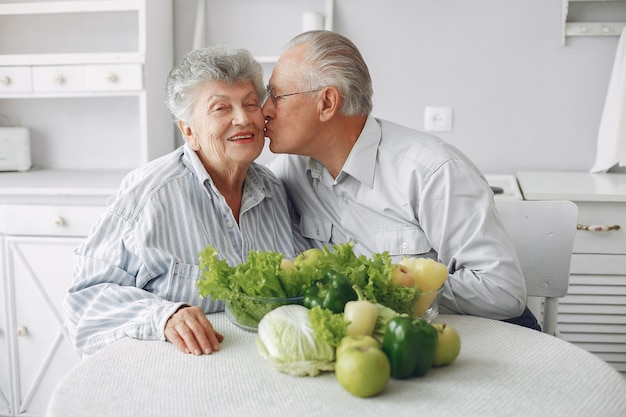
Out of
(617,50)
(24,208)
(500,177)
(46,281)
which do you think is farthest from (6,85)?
(617,50)

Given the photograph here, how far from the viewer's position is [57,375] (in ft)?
8.87

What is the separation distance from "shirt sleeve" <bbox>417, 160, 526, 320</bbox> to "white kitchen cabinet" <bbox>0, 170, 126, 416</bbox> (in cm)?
136

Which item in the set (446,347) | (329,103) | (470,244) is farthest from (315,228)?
(446,347)

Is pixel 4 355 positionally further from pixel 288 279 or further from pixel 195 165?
pixel 288 279

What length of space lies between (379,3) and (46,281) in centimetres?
183

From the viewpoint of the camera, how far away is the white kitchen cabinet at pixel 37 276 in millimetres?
2613

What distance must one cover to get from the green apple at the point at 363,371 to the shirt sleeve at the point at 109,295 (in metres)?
0.46

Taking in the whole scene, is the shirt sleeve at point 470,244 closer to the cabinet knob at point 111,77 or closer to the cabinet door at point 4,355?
the cabinet knob at point 111,77

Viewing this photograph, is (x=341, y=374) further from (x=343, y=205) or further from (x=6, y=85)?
(x=6, y=85)

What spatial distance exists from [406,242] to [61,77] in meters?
1.73

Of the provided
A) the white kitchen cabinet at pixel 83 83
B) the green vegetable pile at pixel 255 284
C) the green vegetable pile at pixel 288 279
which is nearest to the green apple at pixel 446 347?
the green vegetable pile at pixel 288 279

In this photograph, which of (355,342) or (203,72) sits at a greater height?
(203,72)

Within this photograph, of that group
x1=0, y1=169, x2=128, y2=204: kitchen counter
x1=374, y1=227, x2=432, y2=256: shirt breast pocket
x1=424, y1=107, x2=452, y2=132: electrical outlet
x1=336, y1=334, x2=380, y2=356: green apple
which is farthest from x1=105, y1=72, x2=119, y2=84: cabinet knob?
x1=336, y1=334, x2=380, y2=356: green apple

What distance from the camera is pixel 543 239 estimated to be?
184 cm
